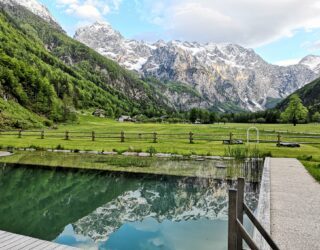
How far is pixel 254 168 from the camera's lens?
24078mm

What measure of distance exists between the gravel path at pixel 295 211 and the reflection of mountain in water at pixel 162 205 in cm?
197

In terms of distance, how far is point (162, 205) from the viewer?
17.8 m

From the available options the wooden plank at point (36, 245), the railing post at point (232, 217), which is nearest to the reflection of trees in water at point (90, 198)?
the wooden plank at point (36, 245)

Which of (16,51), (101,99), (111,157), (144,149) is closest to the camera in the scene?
(111,157)

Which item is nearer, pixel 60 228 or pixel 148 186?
pixel 60 228

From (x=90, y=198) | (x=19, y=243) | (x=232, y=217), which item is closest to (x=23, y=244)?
(x=19, y=243)

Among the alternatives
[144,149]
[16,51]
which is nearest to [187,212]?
[144,149]

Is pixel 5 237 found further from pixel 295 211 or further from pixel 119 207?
pixel 295 211

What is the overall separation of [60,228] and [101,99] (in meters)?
179

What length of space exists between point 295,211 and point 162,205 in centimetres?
803

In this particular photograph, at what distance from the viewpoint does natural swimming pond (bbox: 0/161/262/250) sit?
1311cm

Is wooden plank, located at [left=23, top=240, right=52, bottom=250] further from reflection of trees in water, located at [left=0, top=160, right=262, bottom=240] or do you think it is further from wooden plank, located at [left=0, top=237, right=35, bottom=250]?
reflection of trees in water, located at [left=0, top=160, right=262, bottom=240]

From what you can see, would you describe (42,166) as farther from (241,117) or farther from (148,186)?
(241,117)

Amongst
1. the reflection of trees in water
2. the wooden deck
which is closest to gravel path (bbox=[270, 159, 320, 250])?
the reflection of trees in water
